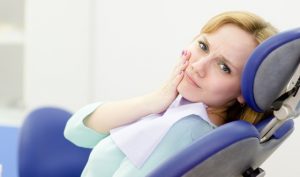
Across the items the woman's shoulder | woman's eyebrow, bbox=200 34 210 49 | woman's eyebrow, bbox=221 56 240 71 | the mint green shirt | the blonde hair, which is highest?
the blonde hair

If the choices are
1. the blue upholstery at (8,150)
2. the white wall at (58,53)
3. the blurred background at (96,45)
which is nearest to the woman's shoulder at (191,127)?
the blue upholstery at (8,150)

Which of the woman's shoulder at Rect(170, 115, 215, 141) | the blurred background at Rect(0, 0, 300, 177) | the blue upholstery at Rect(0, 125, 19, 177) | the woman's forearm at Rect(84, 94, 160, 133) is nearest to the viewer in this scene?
the woman's shoulder at Rect(170, 115, 215, 141)

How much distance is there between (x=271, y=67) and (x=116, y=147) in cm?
42

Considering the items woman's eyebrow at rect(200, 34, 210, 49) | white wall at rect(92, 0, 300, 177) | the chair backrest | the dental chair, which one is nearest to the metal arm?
the dental chair

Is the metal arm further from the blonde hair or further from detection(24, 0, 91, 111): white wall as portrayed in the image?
detection(24, 0, 91, 111): white wall

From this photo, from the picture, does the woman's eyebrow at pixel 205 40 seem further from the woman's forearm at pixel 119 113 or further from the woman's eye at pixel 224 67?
the woman's forearm at pixel 119 113

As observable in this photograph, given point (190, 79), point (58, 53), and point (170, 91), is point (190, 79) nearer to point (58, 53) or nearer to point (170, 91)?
point (170, 91)

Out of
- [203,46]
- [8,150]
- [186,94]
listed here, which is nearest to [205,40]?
[203,46]

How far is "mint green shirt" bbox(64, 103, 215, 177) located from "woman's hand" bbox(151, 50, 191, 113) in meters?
0.09

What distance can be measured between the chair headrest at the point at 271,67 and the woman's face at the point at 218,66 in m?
0.15

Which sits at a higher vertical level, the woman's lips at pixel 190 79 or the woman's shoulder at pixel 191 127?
the woman's lips at pixel 190 79

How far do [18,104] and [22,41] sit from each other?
14.6 inches

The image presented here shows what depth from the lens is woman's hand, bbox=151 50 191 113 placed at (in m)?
1.00

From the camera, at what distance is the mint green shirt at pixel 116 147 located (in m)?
0.92
